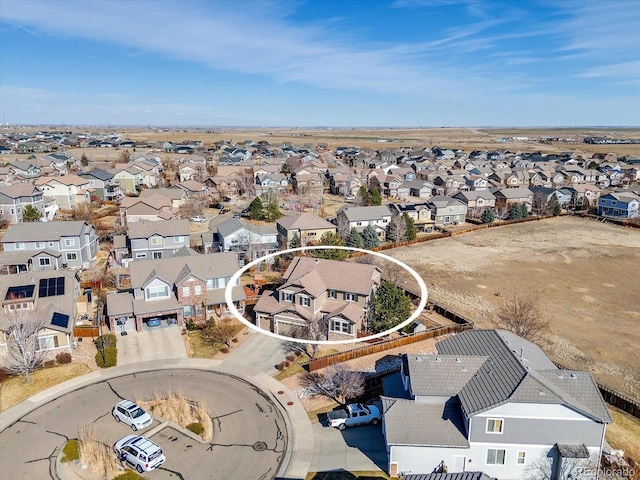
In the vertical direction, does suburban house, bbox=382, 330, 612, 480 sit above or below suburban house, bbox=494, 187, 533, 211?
below

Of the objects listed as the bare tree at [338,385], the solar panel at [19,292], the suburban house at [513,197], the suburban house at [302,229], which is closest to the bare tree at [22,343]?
the solar panel at [19,292]

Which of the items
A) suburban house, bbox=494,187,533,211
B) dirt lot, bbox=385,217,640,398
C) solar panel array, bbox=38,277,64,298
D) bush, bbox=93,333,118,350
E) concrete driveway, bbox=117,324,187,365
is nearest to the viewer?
concrete driveway, bbox=117,324,187,365

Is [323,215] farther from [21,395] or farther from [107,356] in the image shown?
[21,395]

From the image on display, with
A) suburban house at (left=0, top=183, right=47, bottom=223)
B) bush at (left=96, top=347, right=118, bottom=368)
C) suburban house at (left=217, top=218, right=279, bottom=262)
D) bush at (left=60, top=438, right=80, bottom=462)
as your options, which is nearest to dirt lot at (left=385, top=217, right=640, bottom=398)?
suburban house at (left=217, top=218, right=279, bottom=262)

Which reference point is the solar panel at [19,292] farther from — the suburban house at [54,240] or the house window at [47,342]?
the suburban house at [54,240]

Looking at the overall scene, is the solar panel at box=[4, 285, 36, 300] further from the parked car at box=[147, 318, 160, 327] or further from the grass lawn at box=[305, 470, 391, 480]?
the grass lawn at box=[305, 470, 391, 480]

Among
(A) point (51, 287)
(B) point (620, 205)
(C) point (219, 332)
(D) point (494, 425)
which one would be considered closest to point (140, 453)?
(C) point (219, 332)
